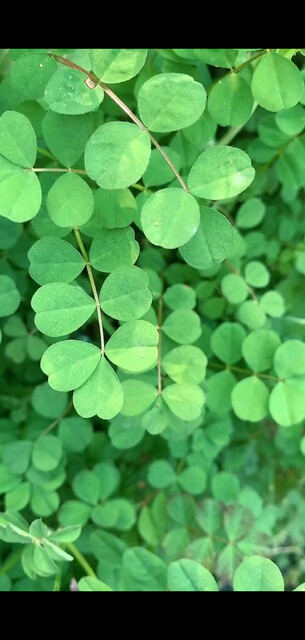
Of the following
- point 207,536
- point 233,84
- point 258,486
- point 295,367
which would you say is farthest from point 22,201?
point 258,486

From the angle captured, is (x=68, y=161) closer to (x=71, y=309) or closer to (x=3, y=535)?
(x=71, y=309)

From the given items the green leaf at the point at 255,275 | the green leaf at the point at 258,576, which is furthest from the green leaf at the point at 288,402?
the green leaf at the point at 258,576

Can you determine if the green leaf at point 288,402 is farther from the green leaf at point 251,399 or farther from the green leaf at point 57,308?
the green leaf at point 57,308

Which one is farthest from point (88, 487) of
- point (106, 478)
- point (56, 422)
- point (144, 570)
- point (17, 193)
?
point (17, 193)

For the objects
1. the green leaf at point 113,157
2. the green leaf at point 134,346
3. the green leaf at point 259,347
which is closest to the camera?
the green leaf at point 113,157

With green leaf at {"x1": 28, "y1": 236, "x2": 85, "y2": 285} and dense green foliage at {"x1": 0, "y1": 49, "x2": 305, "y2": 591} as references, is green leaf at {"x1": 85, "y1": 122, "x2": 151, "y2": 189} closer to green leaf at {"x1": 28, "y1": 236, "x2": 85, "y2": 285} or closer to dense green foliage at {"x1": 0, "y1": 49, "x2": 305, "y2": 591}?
dense green foliage at {"x1": 0, "y1": 49, "x2": 305, "y2": 591}

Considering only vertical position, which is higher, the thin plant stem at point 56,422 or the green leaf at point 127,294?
the green leaf at point 127,294
